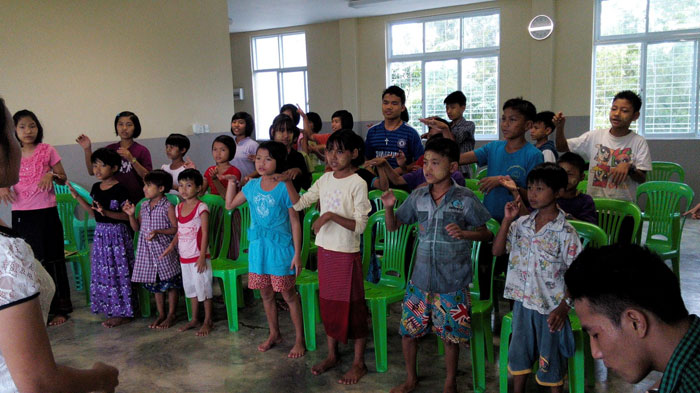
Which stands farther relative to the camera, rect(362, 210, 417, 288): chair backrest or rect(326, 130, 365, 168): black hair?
rect(362, 210, 417, 288): chair backrest

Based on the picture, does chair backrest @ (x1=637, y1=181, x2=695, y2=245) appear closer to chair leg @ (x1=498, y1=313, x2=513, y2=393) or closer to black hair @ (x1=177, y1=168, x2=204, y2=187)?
chair leg @ (x1=498, y1=313, x2=513, y2=393)

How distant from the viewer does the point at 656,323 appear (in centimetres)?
101

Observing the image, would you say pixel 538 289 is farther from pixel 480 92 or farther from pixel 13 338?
pixel 480 92

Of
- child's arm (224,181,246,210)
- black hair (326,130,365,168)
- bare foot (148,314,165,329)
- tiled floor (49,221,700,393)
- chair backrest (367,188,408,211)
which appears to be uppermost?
black hair (326,130,365,168)

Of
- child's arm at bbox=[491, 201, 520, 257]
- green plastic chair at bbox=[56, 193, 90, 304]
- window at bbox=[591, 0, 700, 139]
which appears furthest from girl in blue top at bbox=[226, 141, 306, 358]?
window at bbox=[591, 0, 700, 139]

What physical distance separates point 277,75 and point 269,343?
7.79 metres

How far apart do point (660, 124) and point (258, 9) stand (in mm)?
6074

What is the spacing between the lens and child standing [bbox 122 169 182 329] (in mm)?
3602

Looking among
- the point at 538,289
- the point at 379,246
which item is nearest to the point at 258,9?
the point at 379,246

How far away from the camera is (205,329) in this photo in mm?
3527

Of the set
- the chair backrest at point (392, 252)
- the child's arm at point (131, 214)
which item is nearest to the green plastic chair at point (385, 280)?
the chair backrest at point (392, 252)

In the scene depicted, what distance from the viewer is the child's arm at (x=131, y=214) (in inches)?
142

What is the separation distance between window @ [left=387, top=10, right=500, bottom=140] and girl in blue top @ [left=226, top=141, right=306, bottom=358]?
5.97m

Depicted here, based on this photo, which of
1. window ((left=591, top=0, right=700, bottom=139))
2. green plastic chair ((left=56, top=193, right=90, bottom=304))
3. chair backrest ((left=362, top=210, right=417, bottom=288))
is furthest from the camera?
window ((left=591, top=0, right=700, bottom=139))
